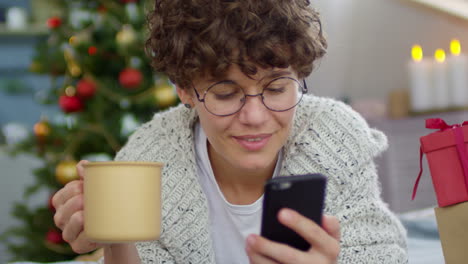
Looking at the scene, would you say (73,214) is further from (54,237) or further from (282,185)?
(54,237)

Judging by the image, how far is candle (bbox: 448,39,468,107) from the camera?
9.29 feet

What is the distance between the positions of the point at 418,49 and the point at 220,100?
7.53 ft

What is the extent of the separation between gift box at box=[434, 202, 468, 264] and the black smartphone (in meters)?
0.35

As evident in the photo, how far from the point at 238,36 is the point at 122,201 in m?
0.46

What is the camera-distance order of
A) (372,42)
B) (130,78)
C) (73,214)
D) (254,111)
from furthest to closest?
1. (372,42)
2. (130,78)
3. (254,111)
4. (73,214)

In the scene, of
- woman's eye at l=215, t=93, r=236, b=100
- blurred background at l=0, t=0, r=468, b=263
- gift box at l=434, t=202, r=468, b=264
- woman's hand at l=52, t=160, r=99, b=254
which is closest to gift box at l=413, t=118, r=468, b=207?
gift box at l=434, t=202, r=468, b=264

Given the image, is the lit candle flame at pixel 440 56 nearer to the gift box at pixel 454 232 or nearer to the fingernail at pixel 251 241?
the gift box at pixel 454 232

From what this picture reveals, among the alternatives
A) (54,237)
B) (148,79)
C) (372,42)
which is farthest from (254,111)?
(372,42)

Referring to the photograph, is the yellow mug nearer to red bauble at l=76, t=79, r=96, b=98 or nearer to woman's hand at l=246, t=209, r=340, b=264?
woman's hand at l=246, t=209, r=340, b=264

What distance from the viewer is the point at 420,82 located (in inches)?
117

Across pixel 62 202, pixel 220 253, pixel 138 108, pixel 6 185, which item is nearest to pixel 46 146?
pixel 138 108

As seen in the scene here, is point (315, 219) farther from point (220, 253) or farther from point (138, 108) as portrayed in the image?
point (138, 108)

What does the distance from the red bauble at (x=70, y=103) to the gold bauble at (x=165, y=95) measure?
1.21ft

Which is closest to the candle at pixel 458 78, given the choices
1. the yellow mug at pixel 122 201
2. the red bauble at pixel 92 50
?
the red bauble at pixel 92 50
